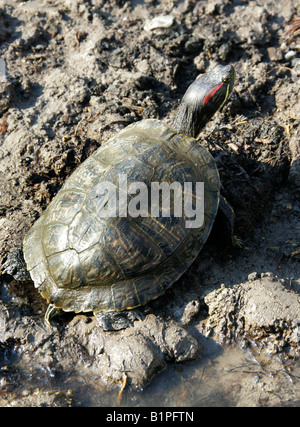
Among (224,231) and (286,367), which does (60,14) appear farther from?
(286,367)

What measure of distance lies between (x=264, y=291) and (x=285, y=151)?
1.97 meters

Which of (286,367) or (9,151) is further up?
(9,151)

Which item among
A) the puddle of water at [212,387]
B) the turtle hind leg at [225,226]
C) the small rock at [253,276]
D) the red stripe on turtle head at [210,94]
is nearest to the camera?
the puddle of water at [212,387]

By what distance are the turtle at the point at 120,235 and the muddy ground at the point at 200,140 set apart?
341 millimetres

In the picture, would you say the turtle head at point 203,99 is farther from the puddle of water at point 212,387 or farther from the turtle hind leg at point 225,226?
the puddle of water at point 212,387

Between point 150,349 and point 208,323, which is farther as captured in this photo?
point 208,323

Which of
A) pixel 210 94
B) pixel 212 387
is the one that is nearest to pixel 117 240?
pixel 212 387

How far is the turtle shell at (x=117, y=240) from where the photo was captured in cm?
394

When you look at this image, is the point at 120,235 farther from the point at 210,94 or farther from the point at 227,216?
the point at 210,94

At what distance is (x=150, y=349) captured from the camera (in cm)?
390

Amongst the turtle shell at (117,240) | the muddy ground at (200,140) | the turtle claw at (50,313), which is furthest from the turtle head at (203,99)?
the turtle claw at (50,313)
